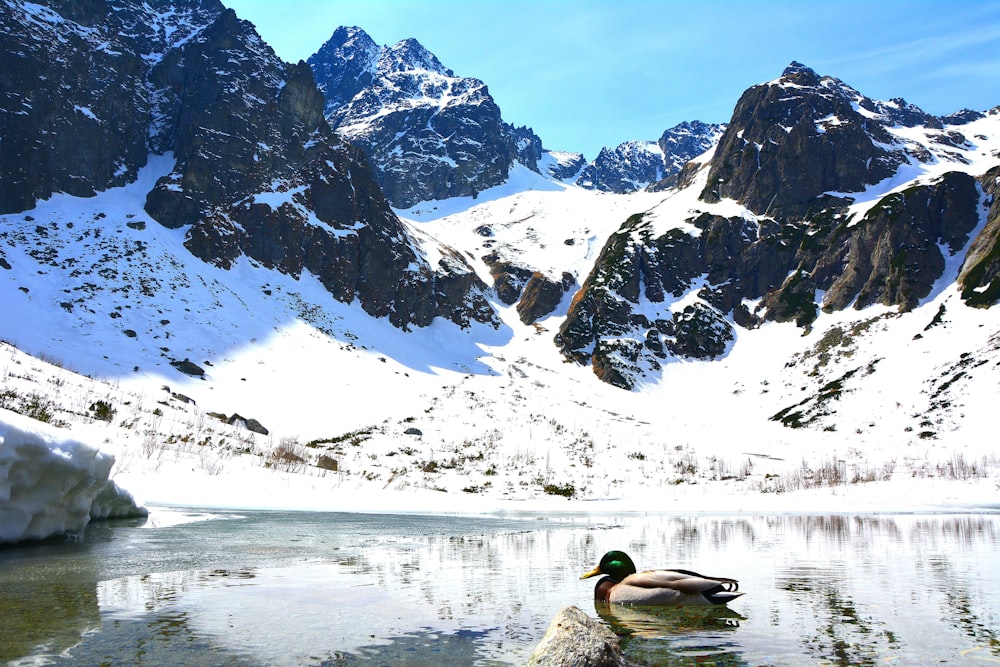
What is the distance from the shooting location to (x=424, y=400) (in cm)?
5488

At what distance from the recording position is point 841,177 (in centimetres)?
13000

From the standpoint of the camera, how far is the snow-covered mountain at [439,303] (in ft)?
117

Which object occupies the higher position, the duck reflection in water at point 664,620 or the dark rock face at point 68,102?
the dark rock face at point 68,102

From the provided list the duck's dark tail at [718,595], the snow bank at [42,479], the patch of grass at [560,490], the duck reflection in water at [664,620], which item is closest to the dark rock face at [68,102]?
the patch of grass at [560,490]

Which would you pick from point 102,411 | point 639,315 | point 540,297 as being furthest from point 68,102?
point 639,315

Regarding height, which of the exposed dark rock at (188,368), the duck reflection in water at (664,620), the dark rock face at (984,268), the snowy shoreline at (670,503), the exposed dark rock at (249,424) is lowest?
the duck reflection in water at (664,620)

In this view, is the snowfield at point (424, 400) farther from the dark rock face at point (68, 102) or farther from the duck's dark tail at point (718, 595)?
the duck's dark tail at point (718, 595)

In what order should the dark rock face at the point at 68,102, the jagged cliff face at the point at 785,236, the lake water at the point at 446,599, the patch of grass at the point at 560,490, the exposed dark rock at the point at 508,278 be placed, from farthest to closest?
the exposed dark rock at the point at 508,278 → the jagged cliff face at the point at 785,236 → the dark rock face at the point at 68,102 → the patch of grass at the point at 560,490 → the lake water at the point at 446,599

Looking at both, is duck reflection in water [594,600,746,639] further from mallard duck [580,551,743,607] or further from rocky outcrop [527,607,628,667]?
rocky outcrop [527,607,628,667]

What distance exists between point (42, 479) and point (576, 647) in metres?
10.3

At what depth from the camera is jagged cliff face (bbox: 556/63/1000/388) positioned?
106 metres

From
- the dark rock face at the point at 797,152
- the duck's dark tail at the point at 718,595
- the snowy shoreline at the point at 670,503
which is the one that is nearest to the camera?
the duck's dark tail at the point at 718,595

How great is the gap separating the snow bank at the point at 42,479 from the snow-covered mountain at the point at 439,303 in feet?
26.9

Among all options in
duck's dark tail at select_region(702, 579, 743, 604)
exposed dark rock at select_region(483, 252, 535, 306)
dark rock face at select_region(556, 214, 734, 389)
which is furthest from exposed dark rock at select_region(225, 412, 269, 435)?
exposed dark rock at select_region(483, 252, 535, 306)
